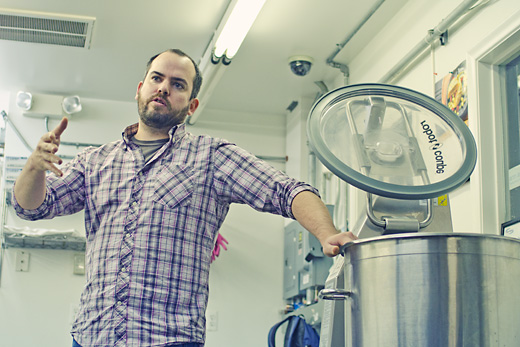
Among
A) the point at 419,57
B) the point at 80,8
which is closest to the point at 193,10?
the point at 80,8

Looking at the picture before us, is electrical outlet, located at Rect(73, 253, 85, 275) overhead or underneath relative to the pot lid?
overhead

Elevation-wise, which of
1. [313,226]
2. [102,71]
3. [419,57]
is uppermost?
[102,71]

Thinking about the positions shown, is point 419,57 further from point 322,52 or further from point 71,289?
point 71,289

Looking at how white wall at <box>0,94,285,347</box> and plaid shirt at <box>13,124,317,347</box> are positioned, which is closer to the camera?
plaid shirt at <box>13,124,317,347</box>

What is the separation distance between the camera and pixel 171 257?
138 cm

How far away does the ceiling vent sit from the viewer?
363 cm

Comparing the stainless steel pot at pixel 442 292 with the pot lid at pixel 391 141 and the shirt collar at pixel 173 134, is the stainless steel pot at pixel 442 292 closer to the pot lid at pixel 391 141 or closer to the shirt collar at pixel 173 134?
the pot lid at pixel 391 141

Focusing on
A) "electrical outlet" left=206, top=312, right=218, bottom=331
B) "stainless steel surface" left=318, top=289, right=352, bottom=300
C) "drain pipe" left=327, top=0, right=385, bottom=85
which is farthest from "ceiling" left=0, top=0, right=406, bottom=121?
"stainless steel surface" left=318, top=289, right=352, bottom=300

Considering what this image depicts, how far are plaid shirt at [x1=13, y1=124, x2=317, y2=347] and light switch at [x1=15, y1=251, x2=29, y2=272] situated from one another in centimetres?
311

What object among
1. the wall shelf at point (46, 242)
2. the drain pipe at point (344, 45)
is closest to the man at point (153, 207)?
the drain pipe at point (344, 45)

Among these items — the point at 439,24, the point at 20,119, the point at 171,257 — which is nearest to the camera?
the point at 171,257

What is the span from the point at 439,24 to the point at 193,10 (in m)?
1.33

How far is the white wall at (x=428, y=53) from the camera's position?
2701 millimetres

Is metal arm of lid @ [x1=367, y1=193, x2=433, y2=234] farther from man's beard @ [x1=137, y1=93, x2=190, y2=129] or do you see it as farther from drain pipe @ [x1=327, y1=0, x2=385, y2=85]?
drain pipe @ [x1=327, y1=0, x2=385, y2=85]
